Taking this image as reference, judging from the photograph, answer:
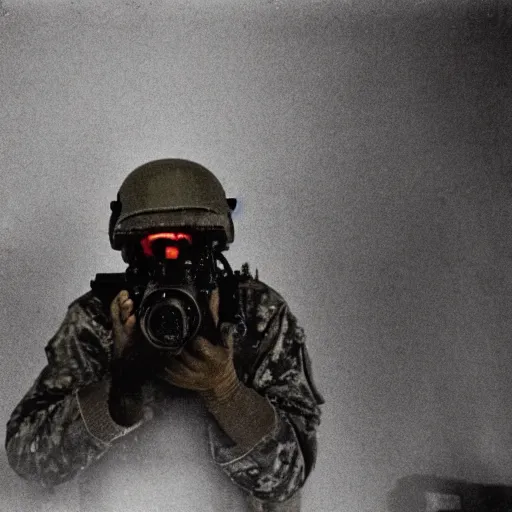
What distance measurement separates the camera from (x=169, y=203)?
1.09m

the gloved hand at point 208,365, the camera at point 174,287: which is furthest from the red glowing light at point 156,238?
the gloved hand at point 208,365

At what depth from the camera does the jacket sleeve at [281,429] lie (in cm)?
103

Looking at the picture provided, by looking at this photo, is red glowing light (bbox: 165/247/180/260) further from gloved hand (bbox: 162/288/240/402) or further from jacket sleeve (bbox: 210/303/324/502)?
jacket sleeve (bbox: 210/303/324/502)

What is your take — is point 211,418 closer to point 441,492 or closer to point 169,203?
point 169,203

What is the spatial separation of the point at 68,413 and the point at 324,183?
27.1 inches

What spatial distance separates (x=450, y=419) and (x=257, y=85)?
75 centimetres

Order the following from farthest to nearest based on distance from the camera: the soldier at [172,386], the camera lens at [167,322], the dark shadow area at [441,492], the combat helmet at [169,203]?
1. the dark shadow area at [441,492]
2. the combat helmet at [169,203]
3. the soldier at [172,386]
4. the camera lens at [167,322]

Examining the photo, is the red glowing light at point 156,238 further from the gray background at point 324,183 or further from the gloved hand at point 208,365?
the gray background at point 324,183

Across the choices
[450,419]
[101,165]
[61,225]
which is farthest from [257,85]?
[450,419]

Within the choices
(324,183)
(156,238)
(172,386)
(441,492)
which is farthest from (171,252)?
(441,492)

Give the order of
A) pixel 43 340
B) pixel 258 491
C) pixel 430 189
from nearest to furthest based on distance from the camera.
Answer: pixel 258 491 < pixel 43 340 < pixel 430 189

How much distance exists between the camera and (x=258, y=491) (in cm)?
105

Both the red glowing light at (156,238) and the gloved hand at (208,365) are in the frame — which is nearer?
the gloved hand at (208,365)

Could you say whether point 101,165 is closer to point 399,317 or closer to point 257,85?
point 257,85
